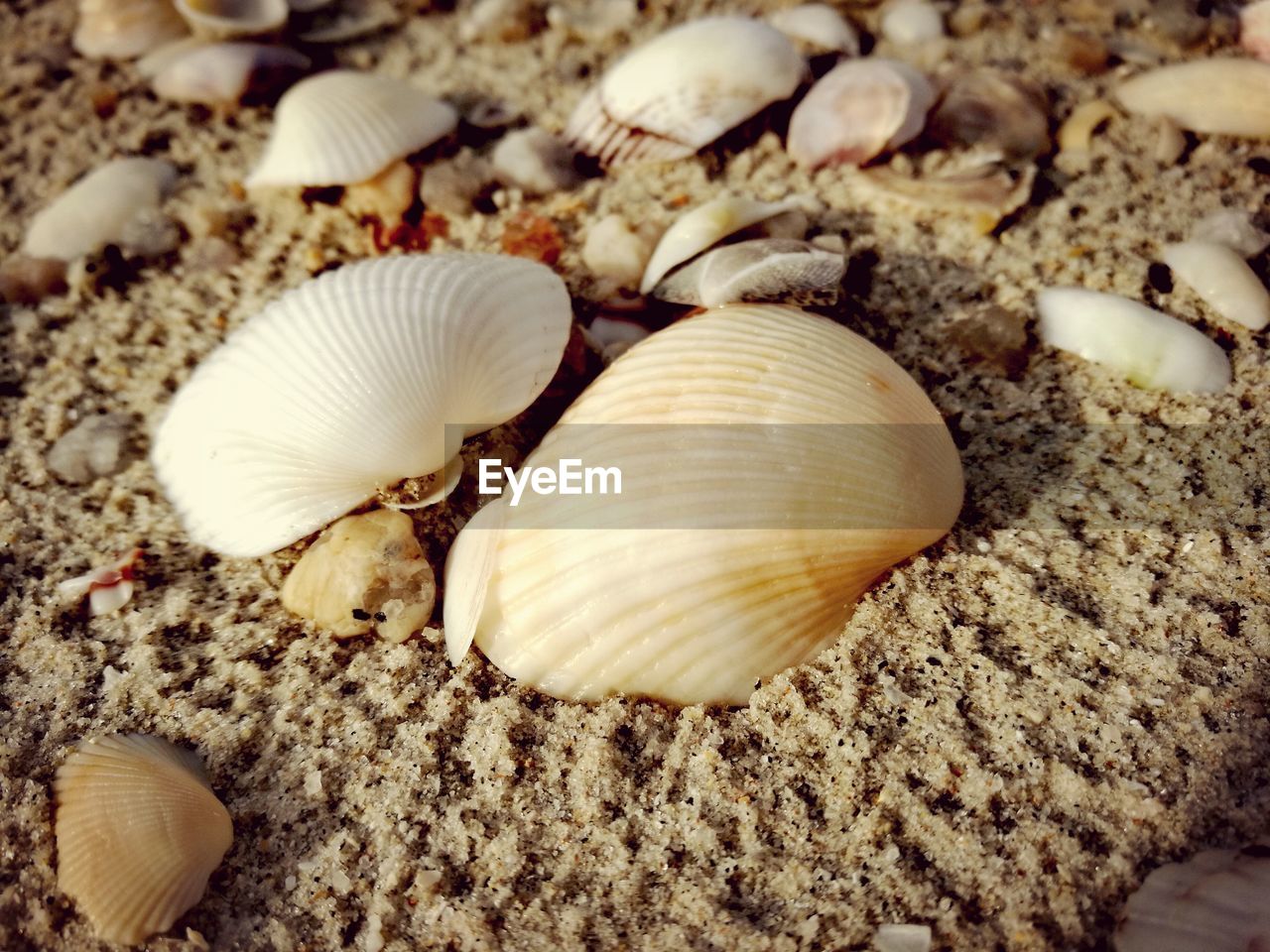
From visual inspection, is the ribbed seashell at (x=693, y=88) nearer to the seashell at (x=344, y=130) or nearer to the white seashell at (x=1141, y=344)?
the seashell at (x=344, y=130)

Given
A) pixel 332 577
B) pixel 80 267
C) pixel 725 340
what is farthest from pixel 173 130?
pixel 725 340

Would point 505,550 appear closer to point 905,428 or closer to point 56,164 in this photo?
point 905,428

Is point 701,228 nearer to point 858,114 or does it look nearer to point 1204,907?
point 858,114

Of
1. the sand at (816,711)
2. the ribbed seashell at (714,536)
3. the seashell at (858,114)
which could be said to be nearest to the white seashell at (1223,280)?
the sand at (816,711)

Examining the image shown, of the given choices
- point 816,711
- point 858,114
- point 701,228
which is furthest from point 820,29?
point 816,711

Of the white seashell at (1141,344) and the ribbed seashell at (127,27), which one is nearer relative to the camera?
the white seashell at (1141,344)

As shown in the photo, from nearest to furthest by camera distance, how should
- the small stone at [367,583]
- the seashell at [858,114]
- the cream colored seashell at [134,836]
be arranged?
the cream colored seashell at [134,836], the small stone at [367,583], the seashell at [858,114]

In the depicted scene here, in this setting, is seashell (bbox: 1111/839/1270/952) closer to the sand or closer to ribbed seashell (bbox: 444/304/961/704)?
the sand
